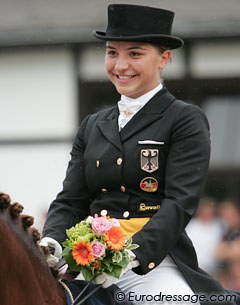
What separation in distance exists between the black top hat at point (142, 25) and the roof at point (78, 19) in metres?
7.80

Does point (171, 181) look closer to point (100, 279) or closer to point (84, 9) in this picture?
point (100, 279)

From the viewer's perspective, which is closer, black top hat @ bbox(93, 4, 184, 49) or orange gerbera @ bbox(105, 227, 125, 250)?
orange gerbera @ bbox(105, 227, 125, 250)

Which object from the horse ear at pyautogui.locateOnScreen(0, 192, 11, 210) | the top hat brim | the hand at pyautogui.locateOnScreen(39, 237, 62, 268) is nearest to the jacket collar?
the top hat brim

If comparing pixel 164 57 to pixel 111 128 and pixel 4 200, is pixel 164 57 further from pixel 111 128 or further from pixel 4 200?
pixel 4 200

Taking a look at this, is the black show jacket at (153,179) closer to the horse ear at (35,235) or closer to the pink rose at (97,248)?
the pink rose at (97,248)

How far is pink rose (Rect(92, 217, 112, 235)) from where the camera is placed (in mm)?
4898

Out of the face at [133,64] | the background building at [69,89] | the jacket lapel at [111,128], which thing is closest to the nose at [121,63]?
the face at [133,64]

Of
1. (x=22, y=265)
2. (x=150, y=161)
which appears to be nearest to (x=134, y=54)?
(x=150, y=161)

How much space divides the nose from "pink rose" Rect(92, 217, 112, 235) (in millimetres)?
805

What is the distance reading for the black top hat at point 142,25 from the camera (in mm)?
5266

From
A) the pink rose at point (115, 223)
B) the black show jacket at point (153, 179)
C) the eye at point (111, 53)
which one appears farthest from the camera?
the eye at point (111, 53)

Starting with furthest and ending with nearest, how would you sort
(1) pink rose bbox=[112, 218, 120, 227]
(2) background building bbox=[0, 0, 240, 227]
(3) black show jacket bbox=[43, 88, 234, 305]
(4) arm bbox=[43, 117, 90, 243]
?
1. (2) background building bbox=[0, 0, 240, 227]
2. (4) arm bbox=[43, 117, 90, 243]
3. (3) black show jacket bbox=[43, 88, 234, 305]
4. (1) pink rose bbox=[112, 218, 120, 227]

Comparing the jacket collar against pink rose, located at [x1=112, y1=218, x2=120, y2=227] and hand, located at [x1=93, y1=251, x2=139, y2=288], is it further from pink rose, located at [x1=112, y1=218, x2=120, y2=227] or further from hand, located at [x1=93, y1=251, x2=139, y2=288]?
hand, located at [x1=93, y1=251, x2=139, y2=288]

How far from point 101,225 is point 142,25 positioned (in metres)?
1.09
